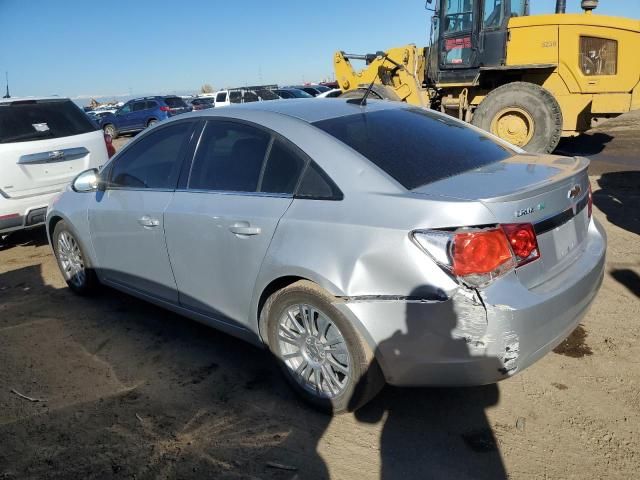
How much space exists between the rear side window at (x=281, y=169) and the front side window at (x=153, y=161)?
81 cm

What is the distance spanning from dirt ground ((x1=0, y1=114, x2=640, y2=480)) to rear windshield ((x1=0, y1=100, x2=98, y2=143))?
2622mm

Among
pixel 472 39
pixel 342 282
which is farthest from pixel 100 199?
pixel 472 39

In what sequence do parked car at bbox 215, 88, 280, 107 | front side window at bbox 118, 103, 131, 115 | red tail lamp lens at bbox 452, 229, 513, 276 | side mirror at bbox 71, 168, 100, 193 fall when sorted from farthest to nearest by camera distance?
front side window at bbox 118, 103, 131, 115, parked car at bbox 215, 88, 280, 107, side mirror at bbox 71, 168, 100, 193, red tail lamp lens at bbox 452, 229, 513, 276

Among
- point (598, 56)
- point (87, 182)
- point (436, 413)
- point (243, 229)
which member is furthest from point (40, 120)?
point (598, 56)

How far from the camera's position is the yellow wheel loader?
29.3ft

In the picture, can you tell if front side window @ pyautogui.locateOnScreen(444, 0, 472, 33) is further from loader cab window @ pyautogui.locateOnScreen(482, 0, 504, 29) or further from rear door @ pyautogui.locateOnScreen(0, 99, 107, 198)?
rear door @ pyautogui.locateOnScreen(0, 99, 107, 198)

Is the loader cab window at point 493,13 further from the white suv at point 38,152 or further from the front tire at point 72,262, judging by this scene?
the front tire at point 72,262

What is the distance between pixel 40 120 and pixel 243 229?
4258 millimetres

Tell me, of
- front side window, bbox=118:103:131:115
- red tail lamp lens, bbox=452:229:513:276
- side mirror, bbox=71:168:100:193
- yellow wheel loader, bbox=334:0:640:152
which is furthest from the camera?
front side window, bbox=118:103:131:115

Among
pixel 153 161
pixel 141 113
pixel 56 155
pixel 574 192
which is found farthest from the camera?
pixel 141 113

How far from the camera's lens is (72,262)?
4.62 metres

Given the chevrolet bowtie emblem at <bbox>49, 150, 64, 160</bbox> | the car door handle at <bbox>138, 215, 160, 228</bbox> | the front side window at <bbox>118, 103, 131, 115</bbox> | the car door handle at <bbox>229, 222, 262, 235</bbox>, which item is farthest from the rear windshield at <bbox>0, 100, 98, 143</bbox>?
the front side window at <bbox>118, 103, 131, 115</bbox>

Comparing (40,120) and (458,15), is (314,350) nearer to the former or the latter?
(40,120)

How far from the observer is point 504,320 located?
2.22m
